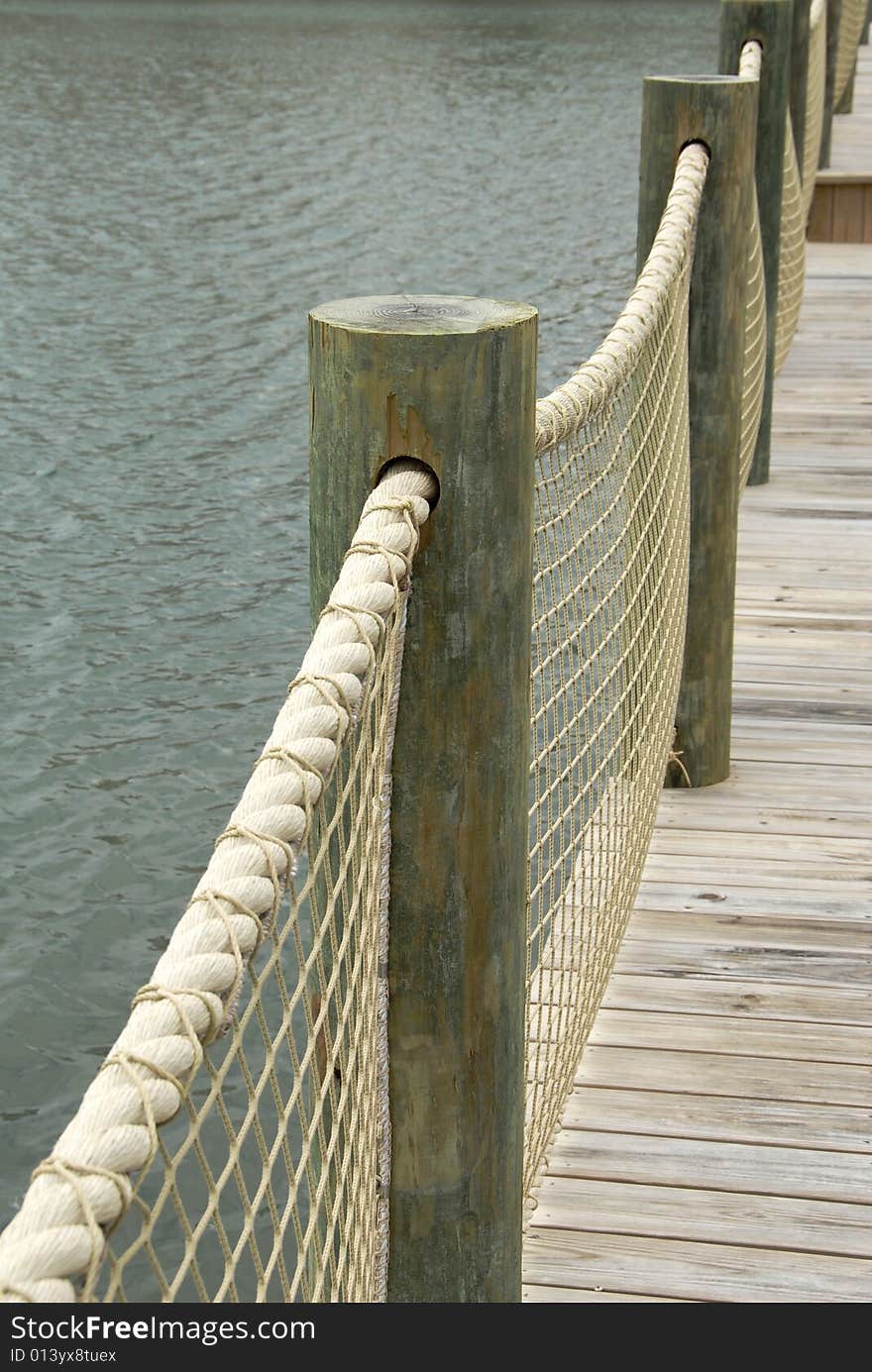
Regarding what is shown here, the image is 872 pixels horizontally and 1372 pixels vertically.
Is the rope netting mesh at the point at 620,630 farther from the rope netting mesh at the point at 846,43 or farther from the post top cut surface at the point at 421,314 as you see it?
the rope netting mesh at the point at 846,43

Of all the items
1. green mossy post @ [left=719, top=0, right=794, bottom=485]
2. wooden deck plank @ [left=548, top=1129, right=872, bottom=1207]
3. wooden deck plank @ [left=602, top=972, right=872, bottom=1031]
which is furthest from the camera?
green mossy post @ [left=719, top=0, right=794, bottom=485]

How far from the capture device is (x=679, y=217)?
3.55m

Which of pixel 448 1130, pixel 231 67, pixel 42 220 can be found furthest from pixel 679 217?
pixel 231 67

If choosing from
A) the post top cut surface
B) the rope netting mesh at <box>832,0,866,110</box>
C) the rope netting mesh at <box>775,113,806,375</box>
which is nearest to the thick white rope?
the post top cut surface

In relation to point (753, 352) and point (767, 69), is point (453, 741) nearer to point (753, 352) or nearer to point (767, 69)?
point (753, 352)

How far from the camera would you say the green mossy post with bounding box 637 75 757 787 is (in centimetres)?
389

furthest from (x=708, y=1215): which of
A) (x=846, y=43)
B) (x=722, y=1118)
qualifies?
(x=846, y=43)

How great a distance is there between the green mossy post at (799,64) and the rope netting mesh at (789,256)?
72 mm

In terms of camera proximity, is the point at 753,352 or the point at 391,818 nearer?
the point at 391,818

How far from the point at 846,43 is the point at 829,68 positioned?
4.30 feet

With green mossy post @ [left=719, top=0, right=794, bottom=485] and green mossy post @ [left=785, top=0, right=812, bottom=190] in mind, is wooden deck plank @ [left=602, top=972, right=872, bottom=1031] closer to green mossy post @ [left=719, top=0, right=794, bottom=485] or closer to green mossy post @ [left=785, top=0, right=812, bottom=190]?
green mossy post @ [left=719, top=0, right=794, bottom=485]

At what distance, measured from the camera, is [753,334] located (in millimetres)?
5578

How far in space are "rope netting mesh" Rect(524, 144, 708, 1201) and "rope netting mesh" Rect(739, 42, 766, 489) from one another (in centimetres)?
147

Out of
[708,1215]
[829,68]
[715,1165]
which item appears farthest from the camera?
[829,68]
